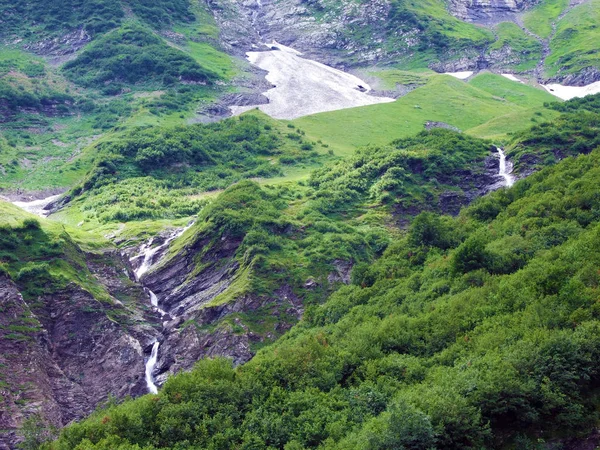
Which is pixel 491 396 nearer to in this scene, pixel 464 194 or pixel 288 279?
pixel 288 279

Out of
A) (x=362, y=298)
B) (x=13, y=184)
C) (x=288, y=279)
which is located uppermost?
(x=362, y=298)

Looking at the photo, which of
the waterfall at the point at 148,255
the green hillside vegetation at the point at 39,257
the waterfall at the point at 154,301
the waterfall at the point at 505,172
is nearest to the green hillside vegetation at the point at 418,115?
the waterfall at the point at 505,172

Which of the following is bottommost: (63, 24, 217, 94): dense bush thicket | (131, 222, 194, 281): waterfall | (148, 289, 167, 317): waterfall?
(148, 289, 167, 317): waterfall

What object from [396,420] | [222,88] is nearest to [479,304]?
[396,420]

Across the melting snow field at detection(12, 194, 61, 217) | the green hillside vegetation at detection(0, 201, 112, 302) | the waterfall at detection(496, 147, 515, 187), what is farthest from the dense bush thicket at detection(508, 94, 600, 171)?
the melting snow field at detection(12, 194, 61, 217)

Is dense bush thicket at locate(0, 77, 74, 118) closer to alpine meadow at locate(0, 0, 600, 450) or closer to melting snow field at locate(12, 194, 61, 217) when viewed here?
alpine meadow at locate(0, 0, 600, 450)
